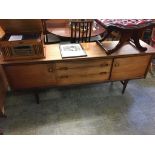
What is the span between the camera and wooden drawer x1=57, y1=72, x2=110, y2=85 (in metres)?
1.65

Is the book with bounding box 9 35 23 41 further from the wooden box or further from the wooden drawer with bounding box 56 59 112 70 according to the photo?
the wooden drawer with bounding box 56 59 112 70

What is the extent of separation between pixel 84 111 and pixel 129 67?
0.78 m

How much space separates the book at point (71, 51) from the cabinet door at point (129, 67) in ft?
1.30

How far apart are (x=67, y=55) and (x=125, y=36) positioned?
0.66 meters

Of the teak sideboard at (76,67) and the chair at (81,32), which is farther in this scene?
the chair at (81,32)

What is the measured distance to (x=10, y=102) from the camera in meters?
1.99

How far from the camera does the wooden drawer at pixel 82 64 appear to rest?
153cm

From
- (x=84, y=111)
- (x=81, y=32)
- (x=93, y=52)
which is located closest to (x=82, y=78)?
(x=93, y=52)

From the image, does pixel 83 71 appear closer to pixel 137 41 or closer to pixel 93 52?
pixel 93 52

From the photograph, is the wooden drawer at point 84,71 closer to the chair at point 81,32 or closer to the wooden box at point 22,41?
the wooden box at point 22,41

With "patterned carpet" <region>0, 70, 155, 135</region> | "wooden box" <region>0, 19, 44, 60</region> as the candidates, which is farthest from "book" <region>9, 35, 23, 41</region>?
"patterned carpet" <region>0, 70, 155, 135</region>

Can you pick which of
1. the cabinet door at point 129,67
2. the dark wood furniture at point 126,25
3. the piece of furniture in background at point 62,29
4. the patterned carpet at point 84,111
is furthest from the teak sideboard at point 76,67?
the piece of furniture in background at point 62,29

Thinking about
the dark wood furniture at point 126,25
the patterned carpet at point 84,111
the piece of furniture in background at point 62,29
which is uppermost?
the dark wood furniture at point 126,25
